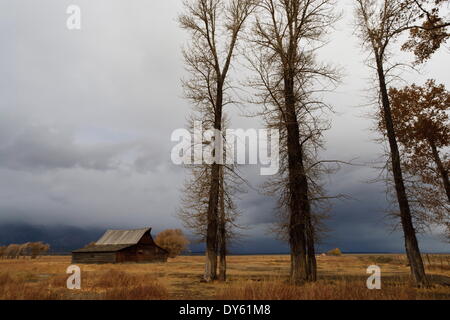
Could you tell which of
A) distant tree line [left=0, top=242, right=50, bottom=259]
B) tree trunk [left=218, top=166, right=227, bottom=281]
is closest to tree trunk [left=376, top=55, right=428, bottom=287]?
tree trunk [left=218, top=166, right=227, bottom=281]

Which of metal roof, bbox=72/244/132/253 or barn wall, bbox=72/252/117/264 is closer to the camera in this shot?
barn wall, bbox=72/252/117/264

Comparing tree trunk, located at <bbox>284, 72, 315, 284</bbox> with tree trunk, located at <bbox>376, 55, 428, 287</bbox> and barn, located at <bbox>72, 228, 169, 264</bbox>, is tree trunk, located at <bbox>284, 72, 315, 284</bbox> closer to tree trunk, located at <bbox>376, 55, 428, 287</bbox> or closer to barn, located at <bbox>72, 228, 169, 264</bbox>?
tree trunk, located at <bbox>376, 55, 428, 287</bbox>

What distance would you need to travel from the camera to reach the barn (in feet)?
128

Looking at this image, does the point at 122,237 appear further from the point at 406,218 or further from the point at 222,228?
the point at 406,218

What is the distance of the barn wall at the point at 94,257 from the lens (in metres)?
38.4

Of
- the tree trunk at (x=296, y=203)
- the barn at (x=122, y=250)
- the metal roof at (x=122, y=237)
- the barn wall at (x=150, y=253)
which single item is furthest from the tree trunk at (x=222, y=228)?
the barn wall at (x=150, y=253)

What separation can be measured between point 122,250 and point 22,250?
2079 inches

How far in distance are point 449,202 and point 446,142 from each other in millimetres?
3946

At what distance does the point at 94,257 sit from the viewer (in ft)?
131

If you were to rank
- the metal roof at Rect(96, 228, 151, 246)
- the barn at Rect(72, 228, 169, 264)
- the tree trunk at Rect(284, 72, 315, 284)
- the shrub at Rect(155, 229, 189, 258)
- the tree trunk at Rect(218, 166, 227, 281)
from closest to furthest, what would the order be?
the tree trunk at Rect(284, 72, 315, 284) → the tree trunk at Rect(218, 166, 227, 281) → the barn at Rect(72, 228, 169, 264) → the metal roof at Rect(96, 228, 151, 246) → the shrub at Rect(155, 229, 189, 258)

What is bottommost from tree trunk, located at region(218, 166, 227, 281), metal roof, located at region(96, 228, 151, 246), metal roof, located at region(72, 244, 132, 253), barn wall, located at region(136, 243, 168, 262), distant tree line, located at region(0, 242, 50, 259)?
distant tree line, located at region(0, 242, 50, 259)

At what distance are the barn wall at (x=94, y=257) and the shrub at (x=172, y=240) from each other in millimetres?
14412

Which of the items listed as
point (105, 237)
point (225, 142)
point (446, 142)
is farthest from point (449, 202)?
point (105, 237)

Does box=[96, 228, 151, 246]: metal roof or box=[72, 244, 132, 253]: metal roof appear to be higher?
→ box=[96, 228, 151, 246]: metal roof
